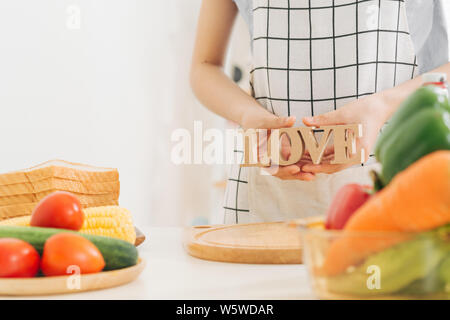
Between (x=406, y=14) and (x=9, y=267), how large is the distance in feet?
3.55

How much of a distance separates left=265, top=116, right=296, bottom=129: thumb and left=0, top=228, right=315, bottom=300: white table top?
35 cm

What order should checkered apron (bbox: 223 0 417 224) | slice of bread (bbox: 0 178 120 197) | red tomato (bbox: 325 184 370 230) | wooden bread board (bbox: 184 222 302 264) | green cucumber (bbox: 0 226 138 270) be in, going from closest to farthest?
red tomato (bbox: 325 184 370 230)
green cucumber (bbox: 0 226 138 270)
wooden bread board (bbox: 184 222 302 264)
slice of bread (bbox: 0 178 120 197)
checkered apron (bbox: 223 0 417 224)

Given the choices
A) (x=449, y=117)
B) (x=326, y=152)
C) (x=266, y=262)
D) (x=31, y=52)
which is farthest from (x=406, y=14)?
(x=31, y=52)

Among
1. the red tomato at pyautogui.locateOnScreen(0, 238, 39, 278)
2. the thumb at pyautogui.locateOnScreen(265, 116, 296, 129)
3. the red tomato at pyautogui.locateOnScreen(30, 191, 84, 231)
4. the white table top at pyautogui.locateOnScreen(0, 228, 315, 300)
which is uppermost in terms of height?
the thumb at pyautogui.locateOnScreen(265, 116, 296, 129)

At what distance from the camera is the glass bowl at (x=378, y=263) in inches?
16.6

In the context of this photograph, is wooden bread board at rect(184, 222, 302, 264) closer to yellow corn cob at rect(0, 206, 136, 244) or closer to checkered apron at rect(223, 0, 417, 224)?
yellow corn cob at rect(0, 206, 136, 244)

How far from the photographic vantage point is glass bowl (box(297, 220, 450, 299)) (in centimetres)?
42

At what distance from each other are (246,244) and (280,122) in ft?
1.05

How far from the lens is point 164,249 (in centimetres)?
92

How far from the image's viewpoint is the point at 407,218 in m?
0.41

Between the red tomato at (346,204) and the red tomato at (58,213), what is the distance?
0.37 meters

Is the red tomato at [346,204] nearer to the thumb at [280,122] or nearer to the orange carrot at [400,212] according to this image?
the orange carrot at [400,212]

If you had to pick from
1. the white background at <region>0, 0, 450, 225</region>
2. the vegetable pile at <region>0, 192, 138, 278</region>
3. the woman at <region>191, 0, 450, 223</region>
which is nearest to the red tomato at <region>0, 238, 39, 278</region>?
the vegetable pile at <region>0, 192, 138, 278</region>
